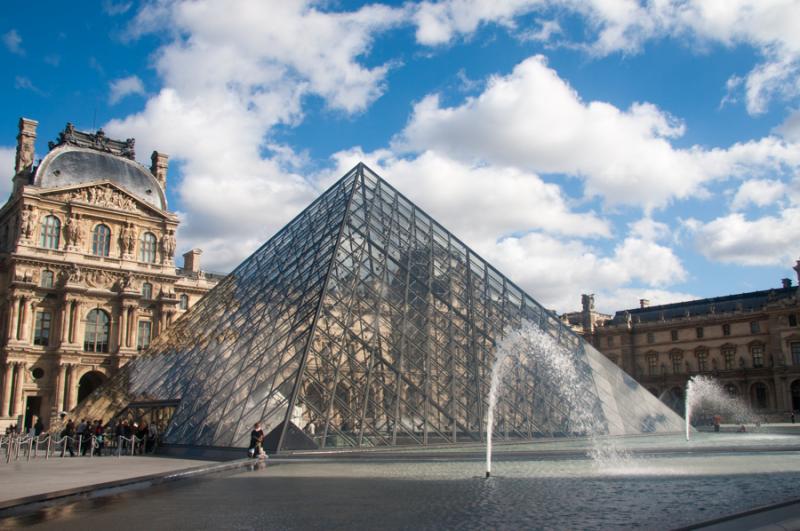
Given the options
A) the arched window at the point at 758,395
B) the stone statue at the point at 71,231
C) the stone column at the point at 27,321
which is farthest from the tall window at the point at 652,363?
the stone column at the point at 27,321

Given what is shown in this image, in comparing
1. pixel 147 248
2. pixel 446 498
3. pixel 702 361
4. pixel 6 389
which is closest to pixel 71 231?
pixel 147 248

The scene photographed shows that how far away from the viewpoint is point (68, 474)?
45.5 feet

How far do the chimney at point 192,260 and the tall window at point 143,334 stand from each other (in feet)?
35.2

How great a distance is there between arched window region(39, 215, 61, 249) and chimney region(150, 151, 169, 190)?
402 inches

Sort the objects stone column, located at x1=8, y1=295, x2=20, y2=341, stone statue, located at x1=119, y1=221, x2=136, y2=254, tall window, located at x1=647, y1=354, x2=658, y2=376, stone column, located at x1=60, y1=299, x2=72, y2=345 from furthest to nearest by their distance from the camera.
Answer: tall window, located at x1=647, y1=354, x2=658, y2=376 < stone statue, located at x1=119, y1=221, x2=136, y2=254 < stone column, located at x1=60, y1=299, x2=72, y2=345 < stone column, located at x1=8, y1=295, x2=20, y2=341

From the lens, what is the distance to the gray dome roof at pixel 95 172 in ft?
152

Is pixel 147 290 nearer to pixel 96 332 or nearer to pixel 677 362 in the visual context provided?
pixel 96 332

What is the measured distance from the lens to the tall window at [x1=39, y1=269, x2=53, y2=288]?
44.5 metres

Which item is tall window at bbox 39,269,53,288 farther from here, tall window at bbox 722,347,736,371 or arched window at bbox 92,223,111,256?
tall window at bbox 722,347,736,371

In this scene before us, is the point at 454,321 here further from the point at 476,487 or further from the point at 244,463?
the point at 476,487

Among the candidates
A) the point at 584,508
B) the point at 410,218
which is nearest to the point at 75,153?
the point at 410,218

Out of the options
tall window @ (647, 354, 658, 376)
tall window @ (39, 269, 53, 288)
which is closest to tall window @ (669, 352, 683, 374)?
tall window @ (647, 354, 658, 376)

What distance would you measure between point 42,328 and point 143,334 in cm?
633

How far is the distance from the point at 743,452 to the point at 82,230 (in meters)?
41.6
